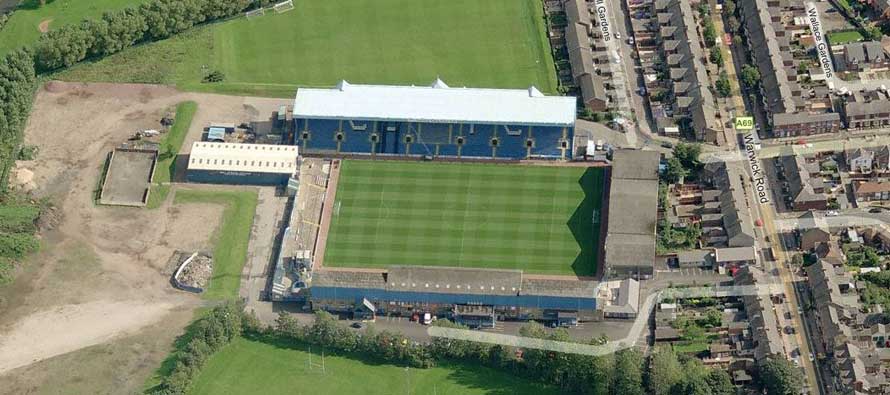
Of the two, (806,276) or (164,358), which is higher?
(806,276)

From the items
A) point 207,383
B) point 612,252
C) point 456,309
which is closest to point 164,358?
point 207,383

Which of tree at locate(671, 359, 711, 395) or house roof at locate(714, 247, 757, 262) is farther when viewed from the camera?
house roof at locate(714, 247, 757, 262)

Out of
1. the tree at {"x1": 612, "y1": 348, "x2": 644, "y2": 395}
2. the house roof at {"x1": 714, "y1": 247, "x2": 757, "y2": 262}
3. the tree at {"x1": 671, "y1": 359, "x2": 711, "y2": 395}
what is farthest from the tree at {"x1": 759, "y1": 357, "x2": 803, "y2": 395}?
the house roof at {"x1": 714, "y1": 247, "x2": 757, "y2": 262}

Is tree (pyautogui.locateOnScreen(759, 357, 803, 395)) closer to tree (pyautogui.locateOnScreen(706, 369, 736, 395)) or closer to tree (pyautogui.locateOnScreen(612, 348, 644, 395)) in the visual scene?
tree (pyautogui.locateOnScreen(706, 369, 736, 395))

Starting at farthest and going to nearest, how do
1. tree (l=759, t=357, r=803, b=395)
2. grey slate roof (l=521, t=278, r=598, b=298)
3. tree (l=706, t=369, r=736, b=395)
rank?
1. grey slate roof (l=521, t=278, r=598, b=298)
2. tree (l=706, t=369, r=736, b=395)
3. tree (l=759, t=357, r=803, b=395)

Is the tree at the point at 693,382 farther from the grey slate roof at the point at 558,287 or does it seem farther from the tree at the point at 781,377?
the grey slate roof at the point at 558,287

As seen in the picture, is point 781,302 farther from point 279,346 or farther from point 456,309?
point 279,346

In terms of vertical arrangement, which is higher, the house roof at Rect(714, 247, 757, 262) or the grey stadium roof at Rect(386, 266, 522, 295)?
the house roof at Rect(714, 247, 757, 262)
